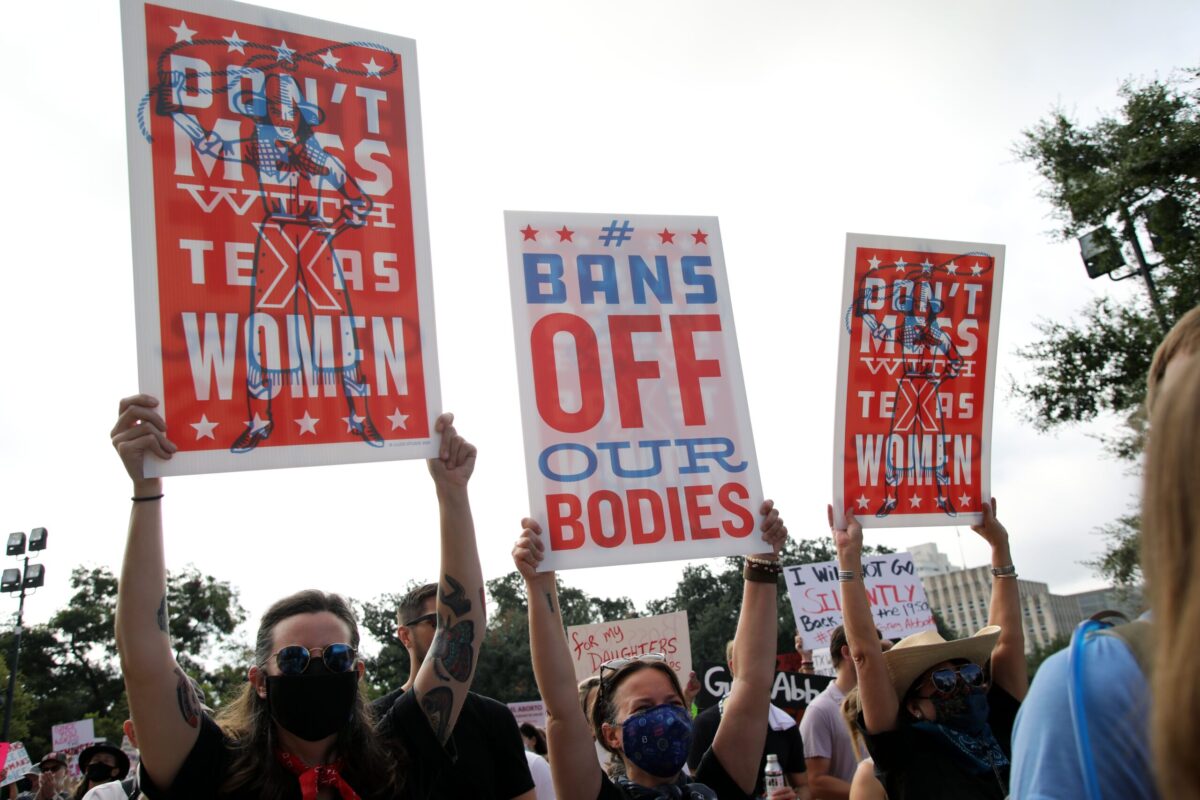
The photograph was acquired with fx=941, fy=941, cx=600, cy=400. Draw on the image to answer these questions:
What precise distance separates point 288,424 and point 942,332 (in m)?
3.67

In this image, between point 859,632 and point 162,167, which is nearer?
point 162,167

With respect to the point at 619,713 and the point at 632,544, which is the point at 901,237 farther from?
the point at 619,713

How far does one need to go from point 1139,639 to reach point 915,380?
13.0ft

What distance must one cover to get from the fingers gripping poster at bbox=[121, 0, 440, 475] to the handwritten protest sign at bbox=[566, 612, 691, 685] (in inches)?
345

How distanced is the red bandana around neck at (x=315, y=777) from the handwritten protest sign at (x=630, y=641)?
9.00 m

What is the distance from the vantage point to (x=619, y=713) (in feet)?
11.7

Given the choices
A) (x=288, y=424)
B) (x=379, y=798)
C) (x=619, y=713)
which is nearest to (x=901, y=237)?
(x=619, y=713)

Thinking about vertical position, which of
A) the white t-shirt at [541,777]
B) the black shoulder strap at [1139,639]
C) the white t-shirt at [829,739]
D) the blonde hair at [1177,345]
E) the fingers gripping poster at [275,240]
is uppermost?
the fingers gripping poster at [275,240]

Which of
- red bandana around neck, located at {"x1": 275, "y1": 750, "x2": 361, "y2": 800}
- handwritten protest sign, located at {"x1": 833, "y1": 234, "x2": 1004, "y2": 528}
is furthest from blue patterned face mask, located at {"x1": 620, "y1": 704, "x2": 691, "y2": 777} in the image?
handwritten protest sign, located at {"x1": 833, "y1": 234, "x2": 1004, "y2": 528}

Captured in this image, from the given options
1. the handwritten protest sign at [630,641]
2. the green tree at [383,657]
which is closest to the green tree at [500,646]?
the green tree at [383,657]

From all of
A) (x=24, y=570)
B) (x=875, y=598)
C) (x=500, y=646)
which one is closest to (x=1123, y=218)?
(x=875, y=598)

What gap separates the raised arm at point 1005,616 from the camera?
4363 millimetres

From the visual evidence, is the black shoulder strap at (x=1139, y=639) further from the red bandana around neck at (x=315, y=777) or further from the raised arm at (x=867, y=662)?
the raised arm at (x=867, y=662)

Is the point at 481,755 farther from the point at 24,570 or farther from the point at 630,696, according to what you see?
the point at 24,570
